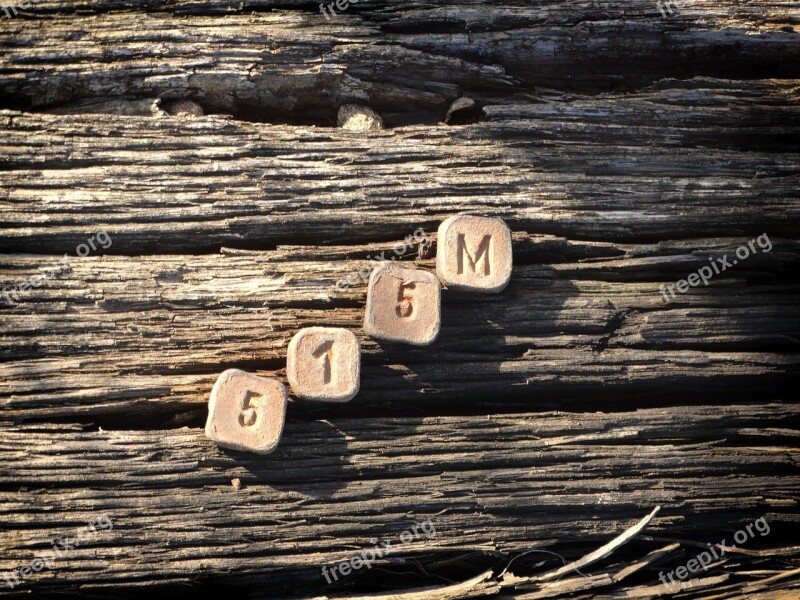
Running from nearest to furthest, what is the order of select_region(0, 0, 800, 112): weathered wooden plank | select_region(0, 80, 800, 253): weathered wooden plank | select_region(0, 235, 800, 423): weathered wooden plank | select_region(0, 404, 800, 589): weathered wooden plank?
1. select_region(0, 404, 800, 589): weathered wooden plank
2. select_region(0, 235, 800, 423): weathered wooden plank
3. select_region(0, 80, 800, 253): weathered wooden plank
4. select_region(0, 0, 800, 112): weathered wooden plank

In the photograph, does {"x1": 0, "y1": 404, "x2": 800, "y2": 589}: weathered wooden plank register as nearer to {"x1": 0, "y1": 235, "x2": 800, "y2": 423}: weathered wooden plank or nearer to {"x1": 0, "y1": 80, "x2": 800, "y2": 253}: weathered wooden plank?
{"x1": 0, "y1": 235, "x2": 800, "y2": 423}: weathered wooden plank

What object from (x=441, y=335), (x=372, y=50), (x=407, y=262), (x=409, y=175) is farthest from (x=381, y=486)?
(x=372, y=50)

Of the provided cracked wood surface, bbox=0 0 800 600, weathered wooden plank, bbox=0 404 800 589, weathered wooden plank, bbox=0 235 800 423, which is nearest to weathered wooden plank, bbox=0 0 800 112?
cracked wood surface, bbox=0 0 800 600

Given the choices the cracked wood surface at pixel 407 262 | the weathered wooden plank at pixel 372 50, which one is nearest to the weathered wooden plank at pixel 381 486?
the cracked wood surface at pixel 407 262

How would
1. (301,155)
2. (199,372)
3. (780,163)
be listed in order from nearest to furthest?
(199,372) → (301,155) → (780,163)

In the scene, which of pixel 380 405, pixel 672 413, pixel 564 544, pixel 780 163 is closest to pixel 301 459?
pixel 380 405

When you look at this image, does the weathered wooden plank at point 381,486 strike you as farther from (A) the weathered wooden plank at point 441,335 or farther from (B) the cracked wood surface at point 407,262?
(A) the weathered wooden plank at point 441,335

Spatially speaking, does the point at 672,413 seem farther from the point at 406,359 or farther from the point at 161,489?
the point at 161,489
